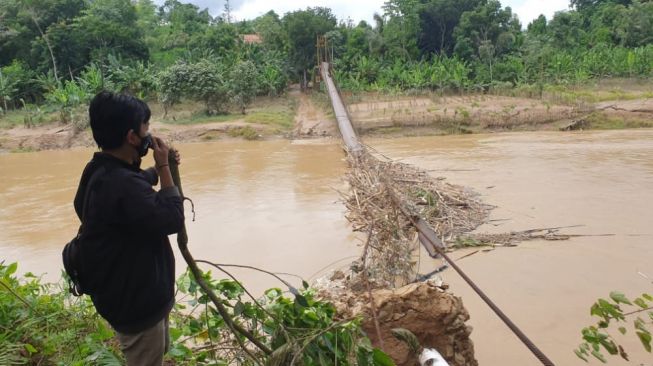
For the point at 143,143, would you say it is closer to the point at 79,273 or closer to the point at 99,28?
the point at 79,273

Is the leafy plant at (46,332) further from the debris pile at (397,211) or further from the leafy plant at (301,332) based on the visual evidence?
the debris pile at (397,211)

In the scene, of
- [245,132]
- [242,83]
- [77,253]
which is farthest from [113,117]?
[242,83]

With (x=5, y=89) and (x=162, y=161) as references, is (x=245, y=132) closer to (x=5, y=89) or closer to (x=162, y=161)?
(x=5, y=89)

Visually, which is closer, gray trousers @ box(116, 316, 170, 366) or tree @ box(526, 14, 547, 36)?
gray trousers @ box(116, 316, 170, 366)

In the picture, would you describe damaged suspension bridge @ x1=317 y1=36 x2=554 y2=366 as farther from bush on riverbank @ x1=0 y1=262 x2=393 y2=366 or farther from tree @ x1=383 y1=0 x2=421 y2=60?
tree @ x1=383 y1=0 x2=421 y2=60

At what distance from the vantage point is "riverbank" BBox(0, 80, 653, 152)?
1573 cm

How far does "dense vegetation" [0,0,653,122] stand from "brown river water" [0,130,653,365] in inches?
241

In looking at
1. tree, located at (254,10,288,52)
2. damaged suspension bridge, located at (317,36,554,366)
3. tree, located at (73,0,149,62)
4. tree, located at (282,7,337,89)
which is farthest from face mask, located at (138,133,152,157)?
tree, located at (254,10,288,52)

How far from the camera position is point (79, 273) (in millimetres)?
1553

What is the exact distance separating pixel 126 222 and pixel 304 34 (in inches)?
805

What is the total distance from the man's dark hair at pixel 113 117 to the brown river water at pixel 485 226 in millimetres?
2611

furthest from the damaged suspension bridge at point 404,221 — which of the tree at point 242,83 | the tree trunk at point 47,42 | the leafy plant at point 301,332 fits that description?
the tree trunk at point 47,42

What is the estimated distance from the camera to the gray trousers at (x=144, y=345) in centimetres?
163

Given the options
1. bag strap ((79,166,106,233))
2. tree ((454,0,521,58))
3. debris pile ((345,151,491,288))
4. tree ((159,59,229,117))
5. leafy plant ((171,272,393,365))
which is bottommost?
debris pile ((345,151,491,288))
